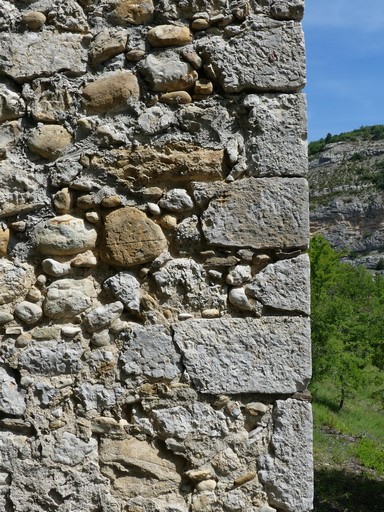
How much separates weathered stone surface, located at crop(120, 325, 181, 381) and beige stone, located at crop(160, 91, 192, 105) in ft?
2.76

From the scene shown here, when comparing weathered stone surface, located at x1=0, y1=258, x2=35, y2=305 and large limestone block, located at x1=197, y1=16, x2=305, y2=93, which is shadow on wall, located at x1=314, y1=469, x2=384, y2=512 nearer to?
weathered stone surface, located at x1=0, y1=258, x2=35, y2=305

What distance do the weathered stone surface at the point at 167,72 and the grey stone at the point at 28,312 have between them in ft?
3.00

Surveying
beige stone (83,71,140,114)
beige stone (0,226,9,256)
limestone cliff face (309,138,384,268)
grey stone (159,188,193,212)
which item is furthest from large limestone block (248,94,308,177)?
limestone cliff face (309,138,384,268)

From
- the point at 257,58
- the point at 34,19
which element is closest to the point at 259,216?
the point at 257,58

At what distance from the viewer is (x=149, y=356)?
6.61 feet

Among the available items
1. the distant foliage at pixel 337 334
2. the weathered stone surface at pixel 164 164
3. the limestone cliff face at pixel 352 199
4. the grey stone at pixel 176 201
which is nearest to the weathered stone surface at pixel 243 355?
the grey stone at pixel 176 201

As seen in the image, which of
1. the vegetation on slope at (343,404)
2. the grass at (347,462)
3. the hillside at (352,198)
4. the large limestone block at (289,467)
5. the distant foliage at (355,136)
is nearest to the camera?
the large limestone block at (289,467)

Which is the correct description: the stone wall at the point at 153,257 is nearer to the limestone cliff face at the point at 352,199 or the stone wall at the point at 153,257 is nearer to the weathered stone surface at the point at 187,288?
the weathered stone surface at the point at 187,288

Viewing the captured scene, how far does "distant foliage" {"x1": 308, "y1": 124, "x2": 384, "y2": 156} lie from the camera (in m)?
59.9

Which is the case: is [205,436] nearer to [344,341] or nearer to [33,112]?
[33,112]

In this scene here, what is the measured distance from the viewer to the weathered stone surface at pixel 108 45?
6.76ft

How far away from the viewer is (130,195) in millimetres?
2064

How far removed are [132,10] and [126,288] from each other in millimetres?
1027

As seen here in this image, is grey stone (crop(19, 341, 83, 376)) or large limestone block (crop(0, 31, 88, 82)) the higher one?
large limestone block (crop(0, 31, 88, 82))
